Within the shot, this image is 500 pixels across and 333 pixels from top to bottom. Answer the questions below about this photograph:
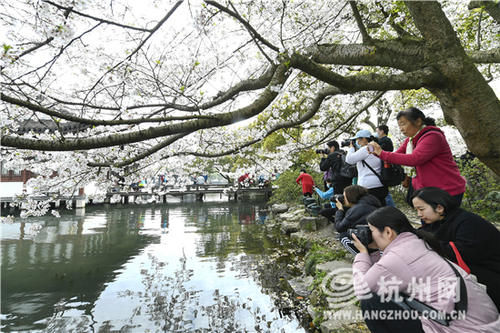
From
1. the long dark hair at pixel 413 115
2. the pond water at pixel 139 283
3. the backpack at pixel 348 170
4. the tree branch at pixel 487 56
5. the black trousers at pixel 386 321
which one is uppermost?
the tree branch at pixel 487 56

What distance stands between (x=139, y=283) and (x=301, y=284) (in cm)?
367

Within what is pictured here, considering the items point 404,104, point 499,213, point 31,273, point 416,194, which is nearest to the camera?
point 416,194

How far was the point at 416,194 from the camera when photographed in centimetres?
212

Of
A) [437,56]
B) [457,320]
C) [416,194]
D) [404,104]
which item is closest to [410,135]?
[416,194]

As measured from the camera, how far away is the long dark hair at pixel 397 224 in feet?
5.46

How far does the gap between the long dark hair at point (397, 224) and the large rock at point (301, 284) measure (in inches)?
133

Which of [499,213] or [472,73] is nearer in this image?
[472,73]

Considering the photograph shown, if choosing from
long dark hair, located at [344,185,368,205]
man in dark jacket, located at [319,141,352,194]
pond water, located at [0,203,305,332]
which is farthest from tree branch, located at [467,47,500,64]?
pond water, located at [0,203,305,332]

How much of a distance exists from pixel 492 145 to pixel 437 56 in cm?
108

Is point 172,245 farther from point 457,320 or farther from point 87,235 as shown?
point 457,320

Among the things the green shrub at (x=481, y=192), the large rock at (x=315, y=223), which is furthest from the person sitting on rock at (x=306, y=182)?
the green shrub at (x=481, y=192)

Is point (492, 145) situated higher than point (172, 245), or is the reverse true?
point (492, 145)

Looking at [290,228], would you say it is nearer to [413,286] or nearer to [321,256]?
[321,256]

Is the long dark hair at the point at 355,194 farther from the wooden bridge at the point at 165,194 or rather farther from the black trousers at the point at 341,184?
the wooden bridge at the point at 165,194
